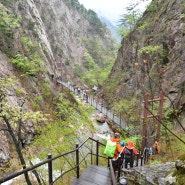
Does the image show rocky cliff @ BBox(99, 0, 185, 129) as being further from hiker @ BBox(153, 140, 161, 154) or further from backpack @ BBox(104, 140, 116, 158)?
backpack @ BBox(104, 140, 116, 158)

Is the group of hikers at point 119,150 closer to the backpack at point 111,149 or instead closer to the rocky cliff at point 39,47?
the backpack at point 111,149

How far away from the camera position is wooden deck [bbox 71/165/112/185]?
184 inches

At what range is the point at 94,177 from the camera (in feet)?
16.5

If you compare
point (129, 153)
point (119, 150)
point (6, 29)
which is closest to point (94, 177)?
point (119, 150)

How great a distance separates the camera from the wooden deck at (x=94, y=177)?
4670 millimetres

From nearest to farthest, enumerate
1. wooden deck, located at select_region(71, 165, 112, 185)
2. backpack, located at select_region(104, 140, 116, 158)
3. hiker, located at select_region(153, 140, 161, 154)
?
wooden deck, located at select_region(71, 165, 112, 185)
backpack, located at select_region(104, 140, 116, 158)
hiker, located at select_region(153, 140, 161, 154)

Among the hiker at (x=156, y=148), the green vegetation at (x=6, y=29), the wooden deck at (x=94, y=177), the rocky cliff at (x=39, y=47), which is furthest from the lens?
the green vegetation at (x=6, y=29)

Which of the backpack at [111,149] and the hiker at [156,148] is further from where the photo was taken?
the hiker at [156,148]

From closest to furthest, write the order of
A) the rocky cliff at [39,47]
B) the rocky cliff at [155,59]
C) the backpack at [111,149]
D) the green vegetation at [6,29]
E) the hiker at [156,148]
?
the backpack at [111,149] → the hiker at [156,148] → the rocky cliff at [155,59] → the rocky cliff at [39,47] → the green vegetation at [6,29]

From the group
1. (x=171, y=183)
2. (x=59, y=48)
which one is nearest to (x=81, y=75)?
(x=59, y=48)

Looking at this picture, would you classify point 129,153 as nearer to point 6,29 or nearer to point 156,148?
point 156,148

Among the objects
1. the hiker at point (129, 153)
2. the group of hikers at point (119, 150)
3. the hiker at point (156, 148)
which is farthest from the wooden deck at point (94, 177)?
the hiker at point (156, 148)

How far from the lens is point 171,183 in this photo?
11.8 ft

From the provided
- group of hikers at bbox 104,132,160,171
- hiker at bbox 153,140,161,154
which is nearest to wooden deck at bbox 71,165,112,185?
group of hikers at bbox 104,132,160,171
